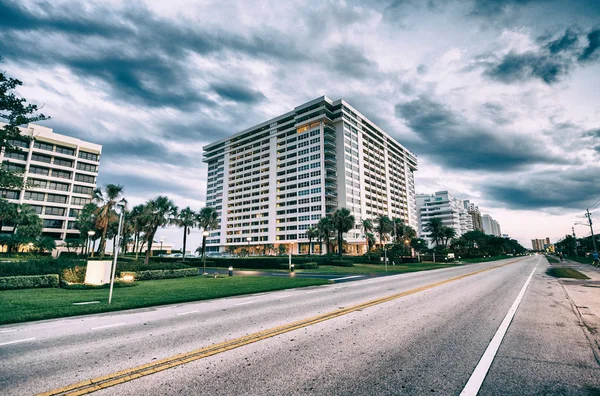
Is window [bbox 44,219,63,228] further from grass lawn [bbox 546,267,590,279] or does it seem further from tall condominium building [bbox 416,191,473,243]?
tall condominium building [bbox 416,191,473,243]

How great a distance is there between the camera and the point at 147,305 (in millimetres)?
11305

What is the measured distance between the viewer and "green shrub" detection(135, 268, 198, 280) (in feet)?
74.9

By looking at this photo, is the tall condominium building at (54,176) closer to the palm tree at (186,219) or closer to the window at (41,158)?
the window at (41,158)

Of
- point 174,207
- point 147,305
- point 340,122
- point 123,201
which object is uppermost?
point 340,122

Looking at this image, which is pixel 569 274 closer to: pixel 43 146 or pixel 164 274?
pixel 164 274

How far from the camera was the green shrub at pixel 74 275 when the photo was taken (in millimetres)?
16969

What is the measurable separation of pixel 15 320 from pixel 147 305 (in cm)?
388

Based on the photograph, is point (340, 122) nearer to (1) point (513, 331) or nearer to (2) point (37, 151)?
(2) point (37, 151)

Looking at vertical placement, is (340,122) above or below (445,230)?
above

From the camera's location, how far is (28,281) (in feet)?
51.1

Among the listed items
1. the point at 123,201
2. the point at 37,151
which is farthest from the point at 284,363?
the point at 37,151

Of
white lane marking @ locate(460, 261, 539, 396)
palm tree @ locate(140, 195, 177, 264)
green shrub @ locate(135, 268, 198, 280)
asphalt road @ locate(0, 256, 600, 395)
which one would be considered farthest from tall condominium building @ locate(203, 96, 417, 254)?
white lane marking @ locate(460, 261, 539, 396)

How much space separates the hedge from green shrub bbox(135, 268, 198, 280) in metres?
6.34

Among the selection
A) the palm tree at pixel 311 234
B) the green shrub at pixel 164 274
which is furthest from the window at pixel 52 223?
the green shrub at pixel 164 274
